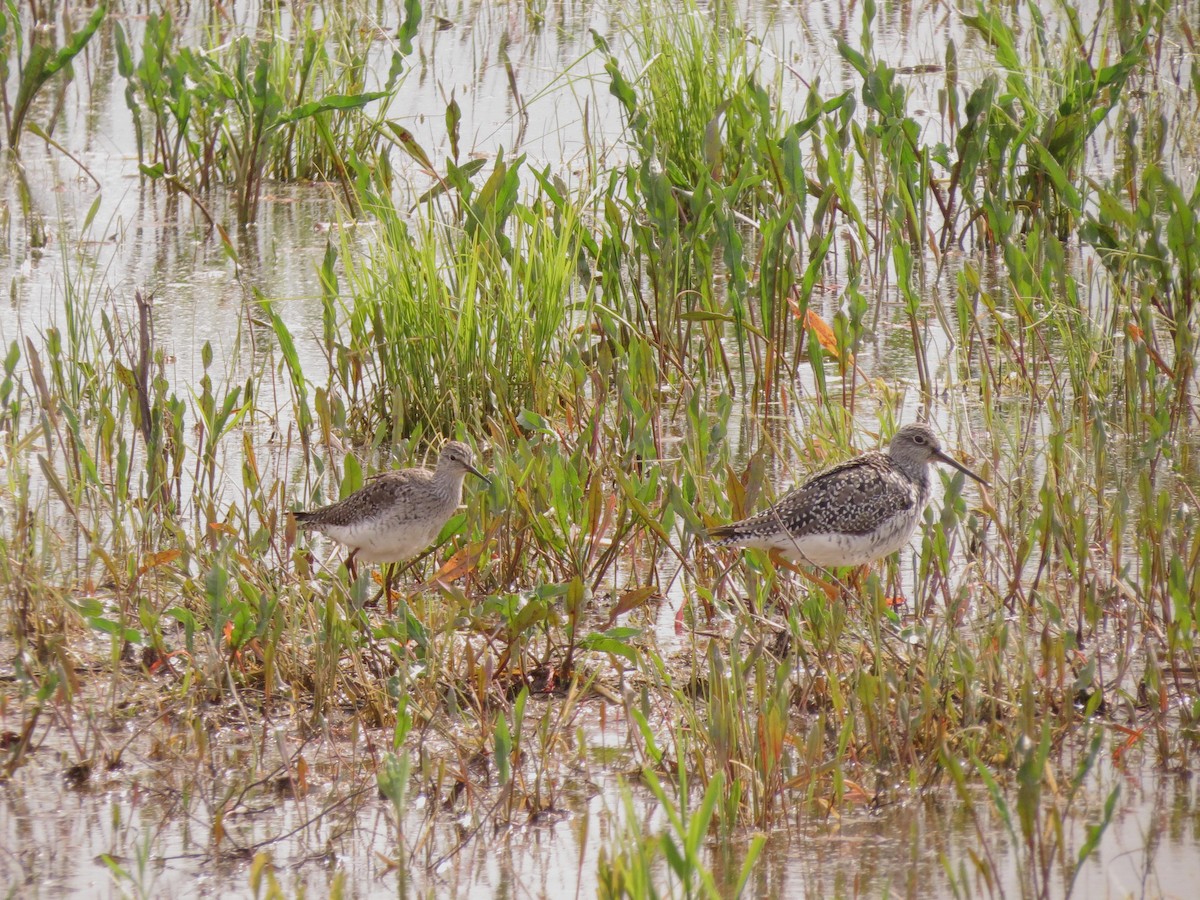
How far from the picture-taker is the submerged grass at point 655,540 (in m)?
4.58

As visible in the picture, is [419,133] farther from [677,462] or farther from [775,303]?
[677,462]

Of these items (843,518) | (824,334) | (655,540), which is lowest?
(655,540)

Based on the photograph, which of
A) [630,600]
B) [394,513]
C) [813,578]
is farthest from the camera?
[394,513]

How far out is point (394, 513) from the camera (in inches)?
237

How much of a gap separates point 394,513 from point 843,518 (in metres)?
1.61

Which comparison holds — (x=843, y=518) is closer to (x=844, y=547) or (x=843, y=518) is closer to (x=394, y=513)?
(x=844, y=547)

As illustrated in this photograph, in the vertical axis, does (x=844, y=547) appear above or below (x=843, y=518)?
below

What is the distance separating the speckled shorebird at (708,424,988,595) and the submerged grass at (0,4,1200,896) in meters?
0.13

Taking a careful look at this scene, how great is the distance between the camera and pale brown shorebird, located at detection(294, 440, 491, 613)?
6035mm

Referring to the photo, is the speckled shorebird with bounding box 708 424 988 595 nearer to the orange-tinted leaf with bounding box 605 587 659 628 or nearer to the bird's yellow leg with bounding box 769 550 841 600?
the bird's yellow leg with bounding box 769 550 841 600

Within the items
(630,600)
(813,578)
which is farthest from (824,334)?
(630,600)

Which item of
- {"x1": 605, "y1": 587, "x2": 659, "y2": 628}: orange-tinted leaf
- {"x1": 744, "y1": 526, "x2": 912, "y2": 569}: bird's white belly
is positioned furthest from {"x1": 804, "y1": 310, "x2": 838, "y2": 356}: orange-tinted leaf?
{"x1": 605, "y1": 587, "x2": 659, "y2": 628}: orange-tinted leaf

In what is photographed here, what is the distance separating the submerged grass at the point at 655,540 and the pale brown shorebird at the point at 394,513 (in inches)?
5.0

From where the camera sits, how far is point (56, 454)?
24.2 ft
